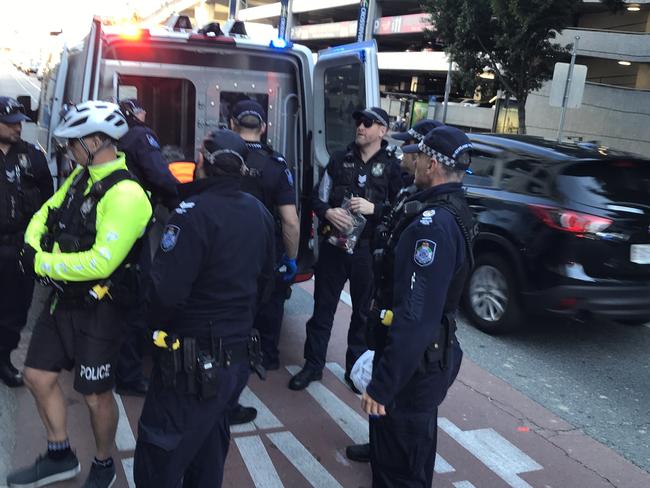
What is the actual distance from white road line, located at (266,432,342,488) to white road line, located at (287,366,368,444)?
1.14 ft

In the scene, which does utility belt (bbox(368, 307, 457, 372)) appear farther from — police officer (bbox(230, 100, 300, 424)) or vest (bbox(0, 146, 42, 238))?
vest (bbox(0, 146, 42, 238))

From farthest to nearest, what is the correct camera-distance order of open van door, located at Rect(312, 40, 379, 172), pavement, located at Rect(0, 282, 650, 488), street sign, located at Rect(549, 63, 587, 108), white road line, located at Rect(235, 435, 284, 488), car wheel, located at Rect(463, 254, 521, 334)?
street sign, located at Rect(549, 63, 587, 108)
car wheel, located at Rect(463, 254, 521, 334)
open van door, located at Rect(312, 40, 379, 172)
pavement, located at Rect(0, 282, 650, 488)
white road line, located at Rect(235, 435, 284, 488)

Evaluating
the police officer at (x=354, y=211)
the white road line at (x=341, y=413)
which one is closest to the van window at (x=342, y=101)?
the police officer at (x=354, y=211)

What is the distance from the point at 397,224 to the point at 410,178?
70.7 inches

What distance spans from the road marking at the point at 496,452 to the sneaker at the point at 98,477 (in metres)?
1.97

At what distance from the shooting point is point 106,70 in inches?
180

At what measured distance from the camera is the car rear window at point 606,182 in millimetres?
4922

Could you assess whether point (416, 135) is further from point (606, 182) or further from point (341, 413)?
point (606, 182)

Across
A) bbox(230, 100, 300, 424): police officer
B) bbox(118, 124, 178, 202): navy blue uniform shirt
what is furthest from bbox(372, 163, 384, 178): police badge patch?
bbox(118, 124, 178, 202): navy blue uniform shirt

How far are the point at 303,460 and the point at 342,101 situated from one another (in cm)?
272

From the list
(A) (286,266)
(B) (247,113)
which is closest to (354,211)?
(A) (286,266)

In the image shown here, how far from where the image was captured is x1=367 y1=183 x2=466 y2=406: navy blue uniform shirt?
87.8 inches

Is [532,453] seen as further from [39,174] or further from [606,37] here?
[606,37]

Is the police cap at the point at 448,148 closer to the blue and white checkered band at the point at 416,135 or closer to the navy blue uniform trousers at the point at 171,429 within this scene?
the blue and white checkered band at the point at 416,135
